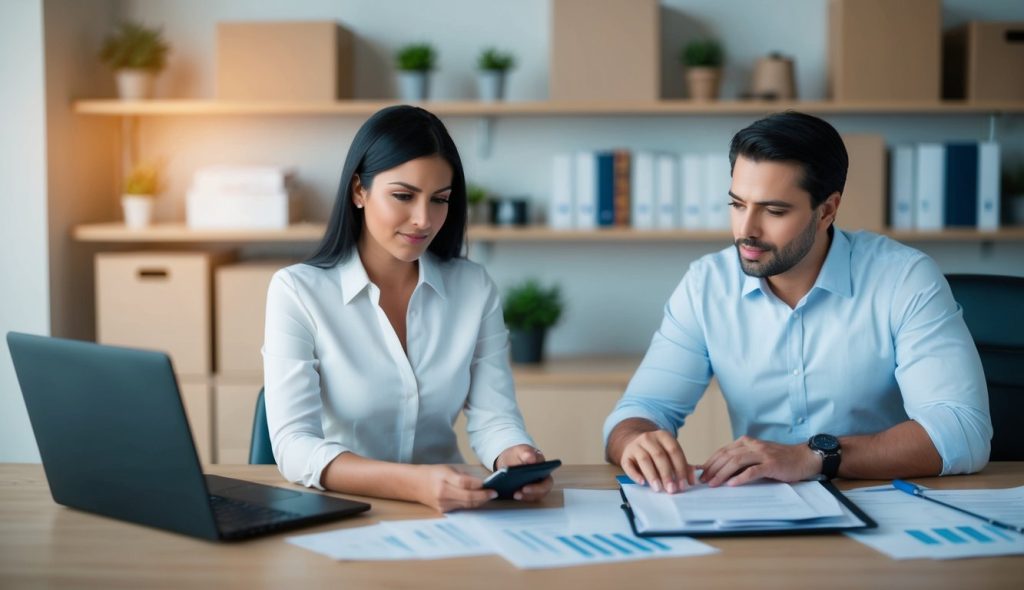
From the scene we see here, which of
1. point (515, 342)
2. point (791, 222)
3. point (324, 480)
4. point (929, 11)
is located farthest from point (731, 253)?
point (929, 11)

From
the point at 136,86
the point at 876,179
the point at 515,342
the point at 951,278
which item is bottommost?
the point at 515,342

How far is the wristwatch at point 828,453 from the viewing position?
165 cm

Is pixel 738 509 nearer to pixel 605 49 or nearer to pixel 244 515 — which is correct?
pixel 244 515

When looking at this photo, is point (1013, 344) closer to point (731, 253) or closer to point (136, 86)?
point (731, 253)

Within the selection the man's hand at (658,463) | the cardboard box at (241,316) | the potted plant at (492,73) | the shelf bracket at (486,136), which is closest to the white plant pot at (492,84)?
the potted plant at (492,73)

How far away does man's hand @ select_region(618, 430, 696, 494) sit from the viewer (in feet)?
5.19

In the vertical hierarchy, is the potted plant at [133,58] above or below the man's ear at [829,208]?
above

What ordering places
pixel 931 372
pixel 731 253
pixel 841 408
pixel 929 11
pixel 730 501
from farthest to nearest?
pixel 929 11
pixel 731 253
pixel 841 408
pixel 931 372
pixel 730 501

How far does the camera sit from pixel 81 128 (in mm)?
3566

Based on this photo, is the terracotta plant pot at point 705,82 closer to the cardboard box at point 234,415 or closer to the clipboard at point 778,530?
the cardboard box at point 234,415

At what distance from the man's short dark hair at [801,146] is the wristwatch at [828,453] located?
0.49 metres

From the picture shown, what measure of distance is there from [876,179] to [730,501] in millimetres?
2159

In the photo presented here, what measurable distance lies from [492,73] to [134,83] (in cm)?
115

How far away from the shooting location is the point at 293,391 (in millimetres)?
1774
